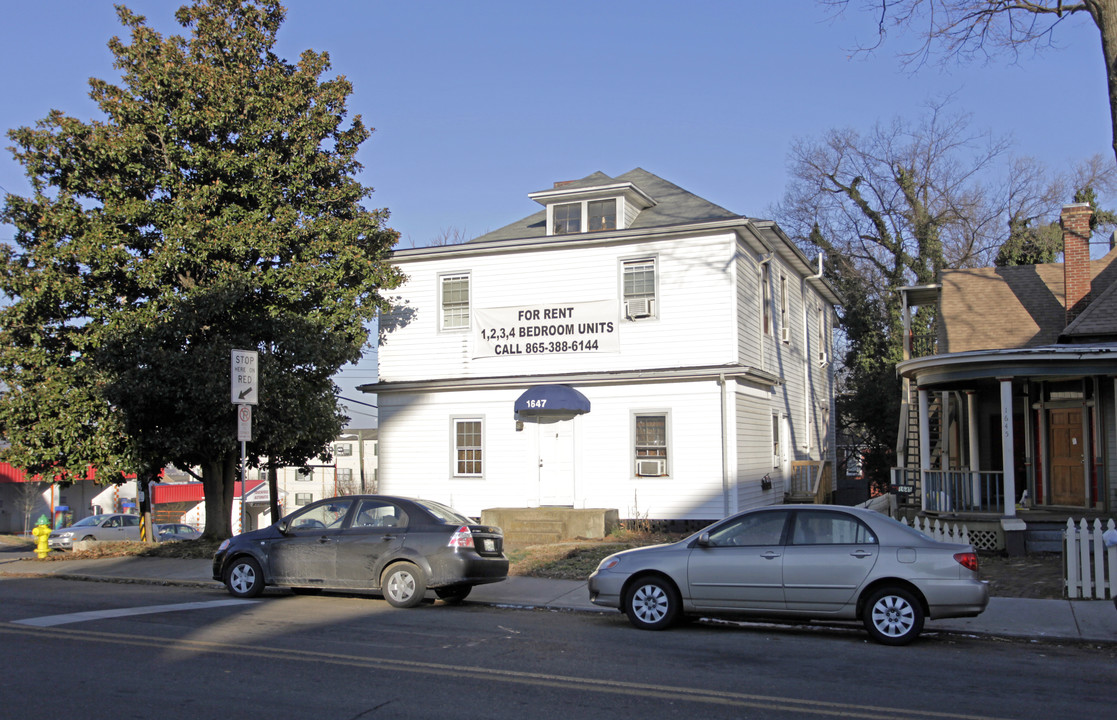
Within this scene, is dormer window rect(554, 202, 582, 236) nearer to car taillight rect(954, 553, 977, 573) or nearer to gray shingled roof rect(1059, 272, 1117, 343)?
gray shingled roof rect(1059, 272, 1117, 343)

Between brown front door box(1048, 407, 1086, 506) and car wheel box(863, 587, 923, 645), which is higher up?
brown front door box(1048, 407, 1086, 506)

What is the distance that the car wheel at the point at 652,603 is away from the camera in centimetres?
1016

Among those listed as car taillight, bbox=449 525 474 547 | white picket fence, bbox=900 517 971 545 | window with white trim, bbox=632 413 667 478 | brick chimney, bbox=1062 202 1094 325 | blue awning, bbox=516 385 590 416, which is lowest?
white picket fence, bbox=900 517 971 545

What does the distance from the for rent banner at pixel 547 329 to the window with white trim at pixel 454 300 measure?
45 centimetres

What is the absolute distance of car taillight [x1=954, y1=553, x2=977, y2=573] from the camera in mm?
9352

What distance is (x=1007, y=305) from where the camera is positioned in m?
22.2

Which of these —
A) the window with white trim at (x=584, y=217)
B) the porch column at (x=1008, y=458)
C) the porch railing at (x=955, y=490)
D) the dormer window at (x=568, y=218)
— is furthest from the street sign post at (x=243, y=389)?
the porch column at (x=1008, y=458)

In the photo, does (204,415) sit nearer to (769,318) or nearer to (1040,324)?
(769,318)

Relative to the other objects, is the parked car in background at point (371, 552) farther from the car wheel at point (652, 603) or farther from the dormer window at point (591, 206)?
the dormer window at point (591, 206)

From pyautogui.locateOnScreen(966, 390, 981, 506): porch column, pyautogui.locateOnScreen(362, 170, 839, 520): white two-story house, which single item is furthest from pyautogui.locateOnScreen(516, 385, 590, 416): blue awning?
pyautogui.locateOnScreen(966, 390, 981, 506): porch column

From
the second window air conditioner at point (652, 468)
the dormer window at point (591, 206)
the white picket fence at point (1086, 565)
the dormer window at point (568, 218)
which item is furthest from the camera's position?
the dormer window at point (568, 218)

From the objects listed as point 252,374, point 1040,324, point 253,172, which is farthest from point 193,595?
point 1040,324

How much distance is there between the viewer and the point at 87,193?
1842 centimetres

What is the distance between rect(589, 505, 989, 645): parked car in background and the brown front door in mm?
10800
